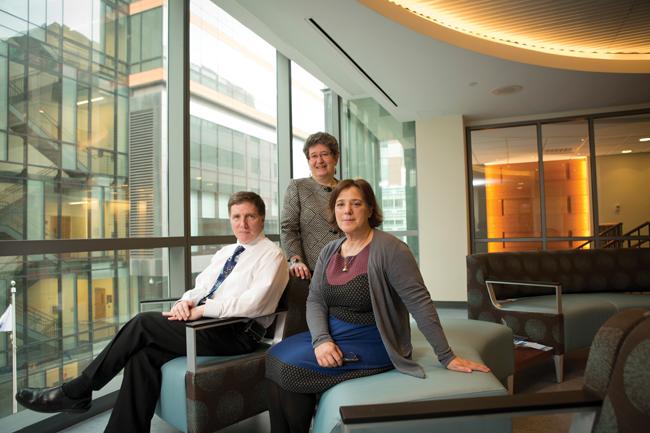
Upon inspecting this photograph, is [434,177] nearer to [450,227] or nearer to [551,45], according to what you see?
[450,227]

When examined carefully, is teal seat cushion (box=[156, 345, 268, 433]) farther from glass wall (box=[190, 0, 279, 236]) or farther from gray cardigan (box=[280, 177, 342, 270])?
glass wall (box=[190, 0, 279, 236])

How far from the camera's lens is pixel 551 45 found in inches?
196

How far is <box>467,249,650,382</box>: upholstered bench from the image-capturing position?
3412mm

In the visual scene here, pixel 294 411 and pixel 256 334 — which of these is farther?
pixel 256 334

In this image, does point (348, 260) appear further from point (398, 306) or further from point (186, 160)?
point (186, 160)

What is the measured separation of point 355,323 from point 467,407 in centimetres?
93

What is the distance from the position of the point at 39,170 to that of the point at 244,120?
2.30m

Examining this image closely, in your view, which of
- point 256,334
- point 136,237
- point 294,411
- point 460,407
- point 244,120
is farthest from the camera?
point 244,120

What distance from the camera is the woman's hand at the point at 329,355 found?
169 cm

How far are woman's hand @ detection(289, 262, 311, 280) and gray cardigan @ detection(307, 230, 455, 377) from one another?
588 mm

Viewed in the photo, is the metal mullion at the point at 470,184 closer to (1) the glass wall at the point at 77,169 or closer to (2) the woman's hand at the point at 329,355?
(1) the glass wall at the point at 77,169

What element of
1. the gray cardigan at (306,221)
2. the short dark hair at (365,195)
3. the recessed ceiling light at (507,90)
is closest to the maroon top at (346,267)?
the short dark hair at (365,195)

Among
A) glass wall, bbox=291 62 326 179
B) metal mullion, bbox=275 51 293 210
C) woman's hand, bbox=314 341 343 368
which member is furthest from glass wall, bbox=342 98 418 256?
woman's hand, bbox=314 341 343 368

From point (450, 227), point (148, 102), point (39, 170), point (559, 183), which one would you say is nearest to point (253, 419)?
point (39, 170)
